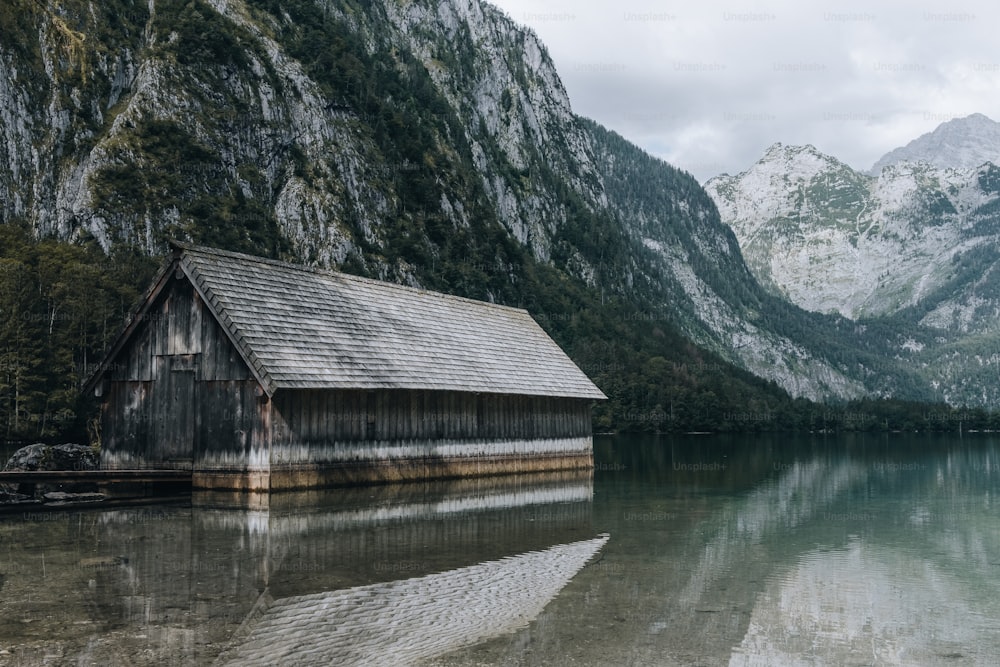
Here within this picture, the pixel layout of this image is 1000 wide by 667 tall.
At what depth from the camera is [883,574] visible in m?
16.5

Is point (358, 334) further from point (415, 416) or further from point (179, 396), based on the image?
point (179, 396)

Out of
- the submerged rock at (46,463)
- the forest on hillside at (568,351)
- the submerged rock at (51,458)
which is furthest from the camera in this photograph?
the forest on hillside at (568,351)

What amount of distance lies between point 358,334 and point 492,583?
18257mm

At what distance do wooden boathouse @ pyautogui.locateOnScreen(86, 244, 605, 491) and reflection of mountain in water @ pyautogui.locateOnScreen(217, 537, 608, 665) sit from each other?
1300cm

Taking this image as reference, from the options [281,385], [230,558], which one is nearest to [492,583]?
[230,558]

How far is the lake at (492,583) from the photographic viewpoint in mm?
10891

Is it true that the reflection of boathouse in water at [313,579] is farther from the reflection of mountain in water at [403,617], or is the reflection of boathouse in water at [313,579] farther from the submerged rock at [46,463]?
the submerged rock at [46,463]

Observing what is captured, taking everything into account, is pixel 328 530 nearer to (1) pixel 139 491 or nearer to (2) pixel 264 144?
(1) pixel 139 491

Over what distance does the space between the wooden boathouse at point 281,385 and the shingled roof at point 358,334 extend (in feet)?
0.19

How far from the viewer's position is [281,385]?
26422 millimetres

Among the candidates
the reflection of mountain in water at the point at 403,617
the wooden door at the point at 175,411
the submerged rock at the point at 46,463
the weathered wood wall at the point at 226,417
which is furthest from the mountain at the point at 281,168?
the reflection of mountain in water at the point at 403,617

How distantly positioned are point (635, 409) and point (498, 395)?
86050 mm

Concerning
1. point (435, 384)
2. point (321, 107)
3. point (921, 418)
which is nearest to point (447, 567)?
Answer: point (435, 384)

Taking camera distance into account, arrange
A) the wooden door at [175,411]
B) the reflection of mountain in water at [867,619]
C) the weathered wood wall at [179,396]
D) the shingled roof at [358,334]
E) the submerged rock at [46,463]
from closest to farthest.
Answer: the reflection of mountain in water at [867,619], the submerged rock at [46,463], the weathered wood wall at [179,396], the shingled roof at [358,334], the wooden door at [175,411]
